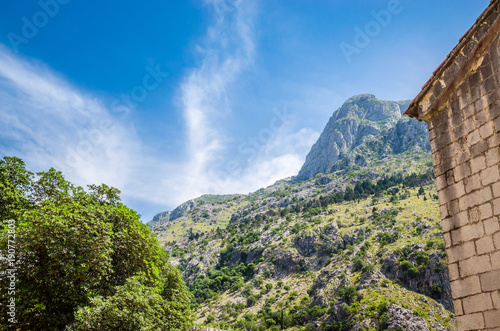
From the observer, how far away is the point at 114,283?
593 inches

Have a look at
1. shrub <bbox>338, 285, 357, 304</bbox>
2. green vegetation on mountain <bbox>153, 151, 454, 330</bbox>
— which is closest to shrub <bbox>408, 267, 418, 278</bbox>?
green vegetation on mountain <bbox>153, 151, 454, 330</bbox>

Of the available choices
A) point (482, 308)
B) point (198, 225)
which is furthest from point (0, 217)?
point (198, 225)

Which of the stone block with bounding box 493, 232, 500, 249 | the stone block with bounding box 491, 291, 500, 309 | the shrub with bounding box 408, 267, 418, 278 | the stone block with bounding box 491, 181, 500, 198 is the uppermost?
the stone block with bounding box 491, 181, 500, 198

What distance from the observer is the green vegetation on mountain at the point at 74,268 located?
12000mm

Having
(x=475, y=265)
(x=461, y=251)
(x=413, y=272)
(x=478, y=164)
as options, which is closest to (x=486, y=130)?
(x=478, y=164)

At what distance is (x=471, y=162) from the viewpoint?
644 cm

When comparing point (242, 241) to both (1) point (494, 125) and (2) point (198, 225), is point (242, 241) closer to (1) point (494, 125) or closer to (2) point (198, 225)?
(2) point (198, 225)

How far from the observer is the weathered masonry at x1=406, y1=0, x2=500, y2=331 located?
586 centimetres

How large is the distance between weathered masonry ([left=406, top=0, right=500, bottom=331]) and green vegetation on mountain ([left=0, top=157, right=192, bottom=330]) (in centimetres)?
1069

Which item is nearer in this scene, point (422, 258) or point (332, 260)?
point (422, 258)

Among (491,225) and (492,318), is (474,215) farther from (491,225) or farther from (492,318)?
(492,318)

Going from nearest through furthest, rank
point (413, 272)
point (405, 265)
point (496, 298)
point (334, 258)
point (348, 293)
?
point (496, 298), point (413, 272), point (348, 293), point (405, 265), point (334, 258)

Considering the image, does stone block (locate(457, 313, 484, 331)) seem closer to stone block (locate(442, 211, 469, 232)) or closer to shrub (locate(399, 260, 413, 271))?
stone block (locate(442, 211, 469, 232))

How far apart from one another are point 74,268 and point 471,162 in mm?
13171
